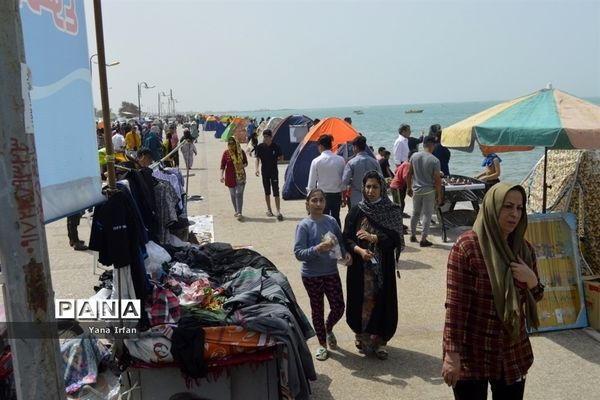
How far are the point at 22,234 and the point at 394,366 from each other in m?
4.19

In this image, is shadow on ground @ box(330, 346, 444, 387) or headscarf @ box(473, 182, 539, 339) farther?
shadow on ground @ box(330, 346, 444, 387)

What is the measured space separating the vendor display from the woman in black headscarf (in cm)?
516

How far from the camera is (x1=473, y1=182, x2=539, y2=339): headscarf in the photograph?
9.58 feet

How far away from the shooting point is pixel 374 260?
4.87 metres

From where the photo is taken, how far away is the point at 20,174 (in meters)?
1.44

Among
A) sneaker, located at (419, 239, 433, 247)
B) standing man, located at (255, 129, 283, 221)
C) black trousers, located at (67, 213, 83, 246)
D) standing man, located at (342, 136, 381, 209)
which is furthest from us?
standing man, located at (255, 129, 283, 221)

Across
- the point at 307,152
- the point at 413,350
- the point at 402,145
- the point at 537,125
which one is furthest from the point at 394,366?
the point at 307,152

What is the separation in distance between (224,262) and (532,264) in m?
2.89

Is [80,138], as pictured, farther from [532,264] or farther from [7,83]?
[532,264]

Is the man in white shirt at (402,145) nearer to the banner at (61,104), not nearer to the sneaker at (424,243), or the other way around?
the sneaker at (424,243)

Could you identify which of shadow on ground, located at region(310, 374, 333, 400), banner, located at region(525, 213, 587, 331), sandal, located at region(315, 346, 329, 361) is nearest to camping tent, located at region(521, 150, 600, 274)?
banner, located at region(525, 213, 587, 331)

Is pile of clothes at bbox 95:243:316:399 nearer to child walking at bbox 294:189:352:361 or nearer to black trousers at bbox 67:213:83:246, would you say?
child walking at bbox 294:189:352:361

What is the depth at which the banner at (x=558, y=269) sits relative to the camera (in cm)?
576

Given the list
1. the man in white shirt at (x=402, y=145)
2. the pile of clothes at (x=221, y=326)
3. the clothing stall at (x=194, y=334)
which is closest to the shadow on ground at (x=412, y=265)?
the pile of clothes at (x=221, y=326)
